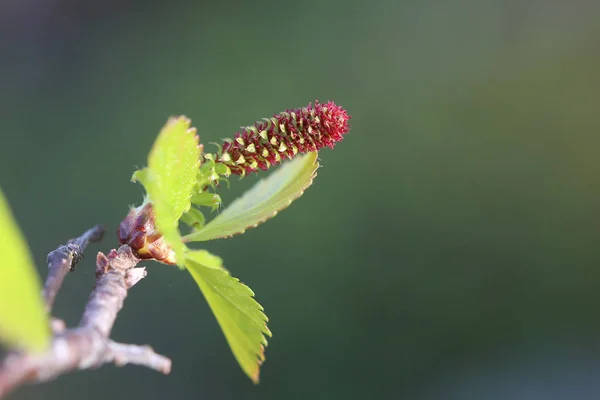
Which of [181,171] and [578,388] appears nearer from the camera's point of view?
[181,171]

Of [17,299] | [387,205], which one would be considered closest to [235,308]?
[17,299]

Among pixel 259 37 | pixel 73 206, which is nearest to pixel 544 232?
pixel 259 37

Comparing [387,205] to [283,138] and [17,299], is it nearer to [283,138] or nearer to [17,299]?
[283,138]

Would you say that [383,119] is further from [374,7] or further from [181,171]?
[181,171]

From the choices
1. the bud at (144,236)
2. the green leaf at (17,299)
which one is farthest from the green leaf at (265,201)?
the green leaf at (17,299)

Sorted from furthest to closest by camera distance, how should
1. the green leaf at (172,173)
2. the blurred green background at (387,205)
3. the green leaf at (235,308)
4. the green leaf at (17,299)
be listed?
the blurred green background at (387,205) → the green leaf at (235,308) → the green leaf at (172,173) → the green leaf at (17,299)

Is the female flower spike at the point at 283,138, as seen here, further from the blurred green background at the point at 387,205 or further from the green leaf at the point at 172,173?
the blurred green background at the point at 387,205
